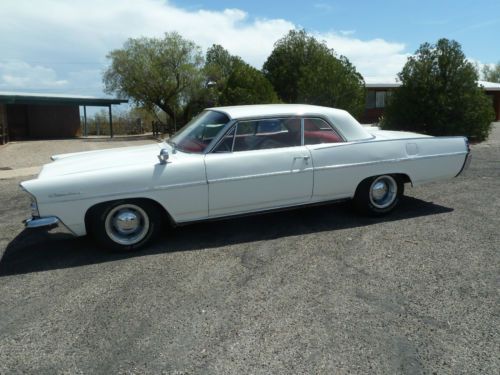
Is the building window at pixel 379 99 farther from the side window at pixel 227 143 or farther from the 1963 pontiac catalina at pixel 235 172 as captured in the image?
the side window at pixel 227 143

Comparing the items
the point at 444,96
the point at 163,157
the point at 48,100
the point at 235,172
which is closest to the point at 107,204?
the point at 163,157

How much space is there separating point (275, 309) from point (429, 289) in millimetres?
1331

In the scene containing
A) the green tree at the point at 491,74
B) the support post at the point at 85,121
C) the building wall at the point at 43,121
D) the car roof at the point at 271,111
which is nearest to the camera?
the car roof at the point at 271,111

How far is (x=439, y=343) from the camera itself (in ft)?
9.52

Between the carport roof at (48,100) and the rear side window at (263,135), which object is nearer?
the rear side window at (263,135)

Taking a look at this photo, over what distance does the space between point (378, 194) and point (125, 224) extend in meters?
3.14

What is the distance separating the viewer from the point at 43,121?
2684 centimetres

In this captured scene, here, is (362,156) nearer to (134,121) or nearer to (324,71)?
(324,71)

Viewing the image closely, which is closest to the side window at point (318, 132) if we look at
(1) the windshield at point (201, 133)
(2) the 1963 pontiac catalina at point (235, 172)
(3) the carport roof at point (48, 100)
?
(2) the 1963 pontiac catalina at point (235, 172)

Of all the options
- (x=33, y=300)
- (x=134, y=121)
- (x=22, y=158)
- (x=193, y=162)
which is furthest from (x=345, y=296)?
(x=134, y=121)

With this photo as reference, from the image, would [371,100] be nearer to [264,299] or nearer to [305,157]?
[305,157]

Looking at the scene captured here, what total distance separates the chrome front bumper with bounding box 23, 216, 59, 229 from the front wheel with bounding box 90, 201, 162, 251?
1.18ft

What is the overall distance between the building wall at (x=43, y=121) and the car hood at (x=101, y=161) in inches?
890

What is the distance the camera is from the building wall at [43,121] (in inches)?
1006
